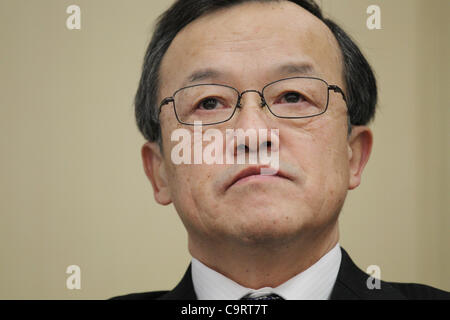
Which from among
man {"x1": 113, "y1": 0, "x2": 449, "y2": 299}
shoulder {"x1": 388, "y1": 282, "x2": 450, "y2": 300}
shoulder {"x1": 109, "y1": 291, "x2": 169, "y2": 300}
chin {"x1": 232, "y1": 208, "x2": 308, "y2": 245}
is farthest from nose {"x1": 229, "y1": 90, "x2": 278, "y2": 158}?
shoulder {"x1": 109, "y1": 291, "x2": 169, "y2": 300}

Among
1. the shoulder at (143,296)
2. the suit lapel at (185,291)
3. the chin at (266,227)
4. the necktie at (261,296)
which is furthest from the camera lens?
the shoulder at (143,296)

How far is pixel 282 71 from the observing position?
1.39m

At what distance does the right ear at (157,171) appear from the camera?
1608 millimetres

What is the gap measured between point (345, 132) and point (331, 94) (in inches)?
4.5

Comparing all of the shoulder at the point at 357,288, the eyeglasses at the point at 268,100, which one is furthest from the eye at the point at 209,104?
the shoulder at the point at 357,288

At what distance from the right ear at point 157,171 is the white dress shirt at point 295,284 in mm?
232

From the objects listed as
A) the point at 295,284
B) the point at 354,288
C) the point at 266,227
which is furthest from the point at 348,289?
the point at 266,227

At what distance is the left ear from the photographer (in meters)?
1.57

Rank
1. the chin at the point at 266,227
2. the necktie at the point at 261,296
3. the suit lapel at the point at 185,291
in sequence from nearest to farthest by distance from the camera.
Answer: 1. the chin at the point at 266,227
2. the necktie at the point at 261,296
3. the suit lapel at the point at 185,291

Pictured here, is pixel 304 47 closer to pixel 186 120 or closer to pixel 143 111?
pixel 186 120

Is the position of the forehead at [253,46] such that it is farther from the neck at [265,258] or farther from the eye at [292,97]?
the neck at [265,258]

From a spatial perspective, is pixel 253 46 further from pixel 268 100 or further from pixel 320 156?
pixel 320 156

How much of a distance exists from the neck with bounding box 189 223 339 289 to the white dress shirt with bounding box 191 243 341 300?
0.6 inches

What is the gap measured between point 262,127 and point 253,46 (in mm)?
230
